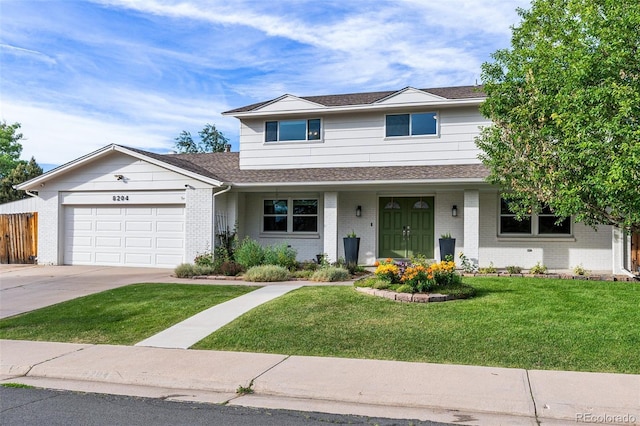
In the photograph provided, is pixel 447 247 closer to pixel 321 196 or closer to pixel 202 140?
pixel 321 196

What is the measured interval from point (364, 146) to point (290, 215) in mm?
3697

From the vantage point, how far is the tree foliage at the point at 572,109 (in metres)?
8.45

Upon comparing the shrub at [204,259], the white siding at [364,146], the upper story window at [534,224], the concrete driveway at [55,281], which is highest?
the white siding at [364,146]

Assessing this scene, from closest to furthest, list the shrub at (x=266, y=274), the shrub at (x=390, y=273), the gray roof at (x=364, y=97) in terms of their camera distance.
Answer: the shrub at (x=390, y=273)
the shrub at (x=266, y=274)
the gray roof at (x=364, y=97)

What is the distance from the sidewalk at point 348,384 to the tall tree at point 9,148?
1514 inches

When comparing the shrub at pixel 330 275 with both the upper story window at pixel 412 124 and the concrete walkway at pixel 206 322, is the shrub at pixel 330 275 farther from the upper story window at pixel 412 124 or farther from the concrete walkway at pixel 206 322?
the upper story window at pixel 412 124

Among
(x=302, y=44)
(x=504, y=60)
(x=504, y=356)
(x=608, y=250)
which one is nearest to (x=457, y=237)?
(x=608, y=250)

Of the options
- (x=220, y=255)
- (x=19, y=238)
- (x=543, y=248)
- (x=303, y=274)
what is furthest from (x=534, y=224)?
(x=19, y=238)

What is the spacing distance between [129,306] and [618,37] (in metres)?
10.6

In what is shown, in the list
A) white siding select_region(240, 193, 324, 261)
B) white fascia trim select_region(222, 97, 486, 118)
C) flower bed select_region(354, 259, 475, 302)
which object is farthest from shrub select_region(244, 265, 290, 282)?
white fascia trim select_region(222, 97, 486, 118)

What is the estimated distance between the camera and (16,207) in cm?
2150

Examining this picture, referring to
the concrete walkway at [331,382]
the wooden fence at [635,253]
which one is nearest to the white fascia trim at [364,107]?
the wooden fence at [635,253]

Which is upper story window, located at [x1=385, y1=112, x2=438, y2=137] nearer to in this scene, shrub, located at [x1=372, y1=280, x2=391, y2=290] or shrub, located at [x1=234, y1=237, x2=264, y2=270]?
→ shrub, located at [x1=234, y1=237, x2=264, y2=270]

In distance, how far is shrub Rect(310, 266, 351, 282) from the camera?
516 inches
